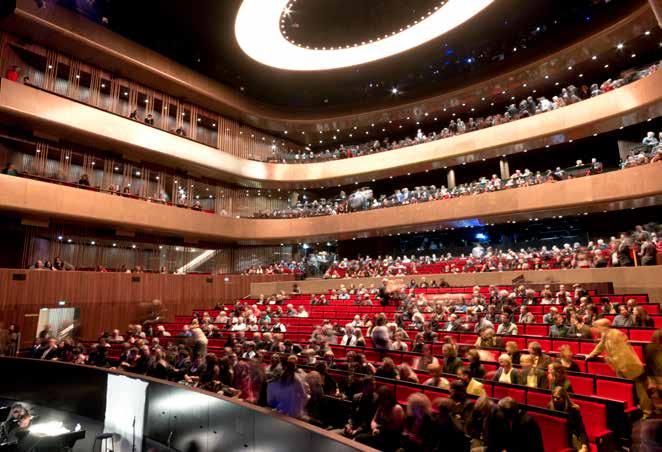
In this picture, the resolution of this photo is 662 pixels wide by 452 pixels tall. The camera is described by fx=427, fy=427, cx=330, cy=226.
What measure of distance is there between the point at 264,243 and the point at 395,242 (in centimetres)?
643

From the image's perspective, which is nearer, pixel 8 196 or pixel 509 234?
pixel 8 196

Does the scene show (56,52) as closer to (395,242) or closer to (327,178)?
(327,178)

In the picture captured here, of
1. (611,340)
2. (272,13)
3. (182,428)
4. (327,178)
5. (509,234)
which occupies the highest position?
(272,13)

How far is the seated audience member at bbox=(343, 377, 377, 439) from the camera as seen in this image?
3.73 meters

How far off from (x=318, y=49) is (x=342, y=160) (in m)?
5.36

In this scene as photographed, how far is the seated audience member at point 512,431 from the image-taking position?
2666 millimetres

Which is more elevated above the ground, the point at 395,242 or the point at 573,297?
the point at 395,242

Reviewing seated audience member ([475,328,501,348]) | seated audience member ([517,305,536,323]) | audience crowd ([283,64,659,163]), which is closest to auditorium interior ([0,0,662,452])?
seated audience member ([475,328,501,348])

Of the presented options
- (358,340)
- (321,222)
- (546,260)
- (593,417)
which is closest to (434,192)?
(321,222)

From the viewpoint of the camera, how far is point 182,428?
526 cm

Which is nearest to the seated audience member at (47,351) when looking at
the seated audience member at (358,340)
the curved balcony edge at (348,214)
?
the curved balcony edge at (348,214)

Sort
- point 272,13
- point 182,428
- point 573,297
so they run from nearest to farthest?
point 182,428
point 573,297
point 272,13

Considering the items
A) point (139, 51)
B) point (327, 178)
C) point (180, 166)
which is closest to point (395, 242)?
point (327, 178)

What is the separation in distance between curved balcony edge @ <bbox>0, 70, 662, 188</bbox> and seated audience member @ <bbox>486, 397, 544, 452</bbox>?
13.6 metres
